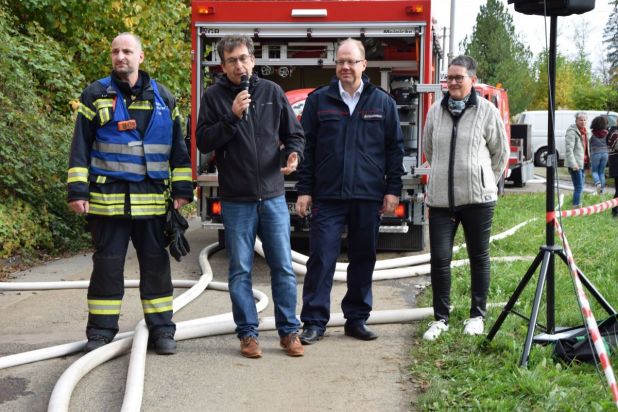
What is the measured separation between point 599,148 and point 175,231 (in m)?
12.9

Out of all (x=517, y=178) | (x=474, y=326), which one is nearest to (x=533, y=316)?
(x=474, y=326)

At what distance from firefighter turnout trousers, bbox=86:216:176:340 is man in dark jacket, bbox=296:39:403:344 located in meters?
0.94

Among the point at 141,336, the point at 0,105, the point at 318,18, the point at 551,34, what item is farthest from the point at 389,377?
the point at 0,105

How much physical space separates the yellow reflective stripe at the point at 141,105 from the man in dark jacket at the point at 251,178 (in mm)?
337

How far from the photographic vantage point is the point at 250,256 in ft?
18.2

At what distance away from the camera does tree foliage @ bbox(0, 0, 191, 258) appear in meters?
9.84

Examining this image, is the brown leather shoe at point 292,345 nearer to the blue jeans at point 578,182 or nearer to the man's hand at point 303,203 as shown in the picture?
the man's hand at point 303,203

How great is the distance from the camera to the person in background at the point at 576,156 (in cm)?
1546

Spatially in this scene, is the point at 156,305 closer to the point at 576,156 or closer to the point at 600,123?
the point at 576,156

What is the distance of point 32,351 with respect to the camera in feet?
17.7

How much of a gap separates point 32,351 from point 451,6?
26.8m

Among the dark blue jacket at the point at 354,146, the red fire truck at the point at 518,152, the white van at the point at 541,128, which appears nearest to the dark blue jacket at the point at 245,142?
the dark blue jacket at the point at 354,146

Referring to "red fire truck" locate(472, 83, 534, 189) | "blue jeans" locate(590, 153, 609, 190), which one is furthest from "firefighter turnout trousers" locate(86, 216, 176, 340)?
"red fire truck" locate(472, 83, 534, 189)

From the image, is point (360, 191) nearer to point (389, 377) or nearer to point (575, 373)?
point (389, 377)
